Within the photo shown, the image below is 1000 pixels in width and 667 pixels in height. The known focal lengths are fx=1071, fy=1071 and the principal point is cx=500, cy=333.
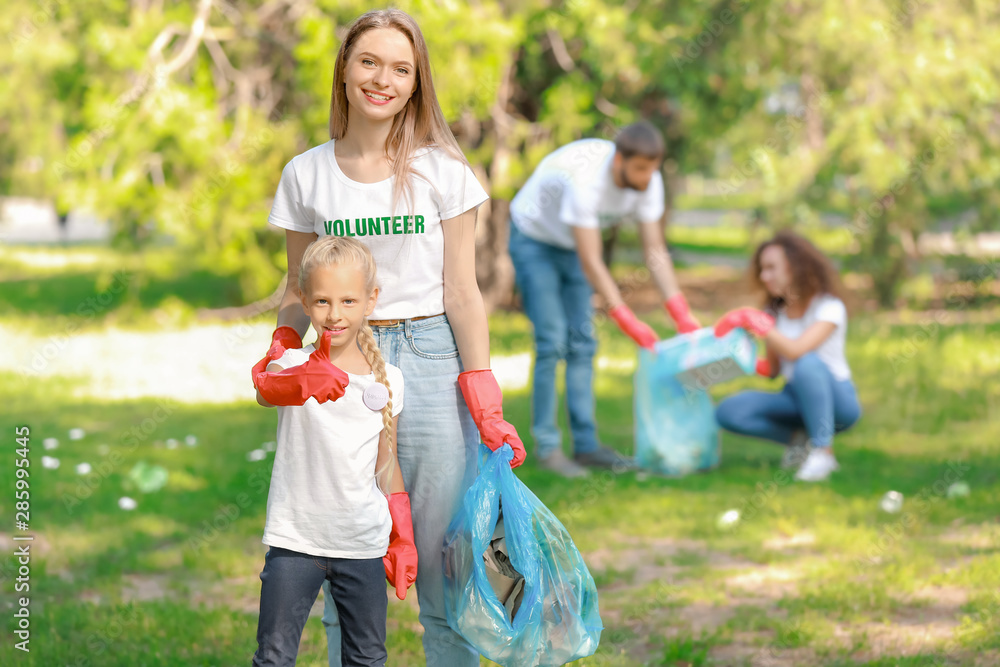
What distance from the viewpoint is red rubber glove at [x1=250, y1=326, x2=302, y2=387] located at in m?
2.30

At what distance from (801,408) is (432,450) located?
10.9 ft

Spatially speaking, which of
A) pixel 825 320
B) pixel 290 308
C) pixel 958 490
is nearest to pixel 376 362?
pixel 290 308

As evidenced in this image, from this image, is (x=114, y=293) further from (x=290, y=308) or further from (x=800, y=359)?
(x=290, y=308)

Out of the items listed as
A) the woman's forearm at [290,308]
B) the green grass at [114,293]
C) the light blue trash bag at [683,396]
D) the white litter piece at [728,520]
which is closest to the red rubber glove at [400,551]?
the woman's forearm at [290,308]

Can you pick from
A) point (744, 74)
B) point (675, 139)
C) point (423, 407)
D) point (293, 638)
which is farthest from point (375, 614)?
point (675, 139)

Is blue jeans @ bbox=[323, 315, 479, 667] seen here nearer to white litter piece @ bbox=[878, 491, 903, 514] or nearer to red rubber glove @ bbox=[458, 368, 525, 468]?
red rubber glove @ bbox=[458, 368, 525, 468]

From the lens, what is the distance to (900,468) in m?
5.40

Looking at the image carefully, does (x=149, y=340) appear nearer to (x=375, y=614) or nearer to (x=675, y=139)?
(x=675, y=139)

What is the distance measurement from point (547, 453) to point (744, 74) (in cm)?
582

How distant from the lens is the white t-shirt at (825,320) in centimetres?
518

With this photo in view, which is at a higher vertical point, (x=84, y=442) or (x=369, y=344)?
(x=369, y=344)

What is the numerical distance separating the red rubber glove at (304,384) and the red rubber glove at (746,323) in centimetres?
311

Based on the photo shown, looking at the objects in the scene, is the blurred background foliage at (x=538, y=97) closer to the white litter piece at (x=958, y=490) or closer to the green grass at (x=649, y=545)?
A: the green grass at (x=649, y=545)

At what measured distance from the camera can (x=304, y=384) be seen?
2.16m
